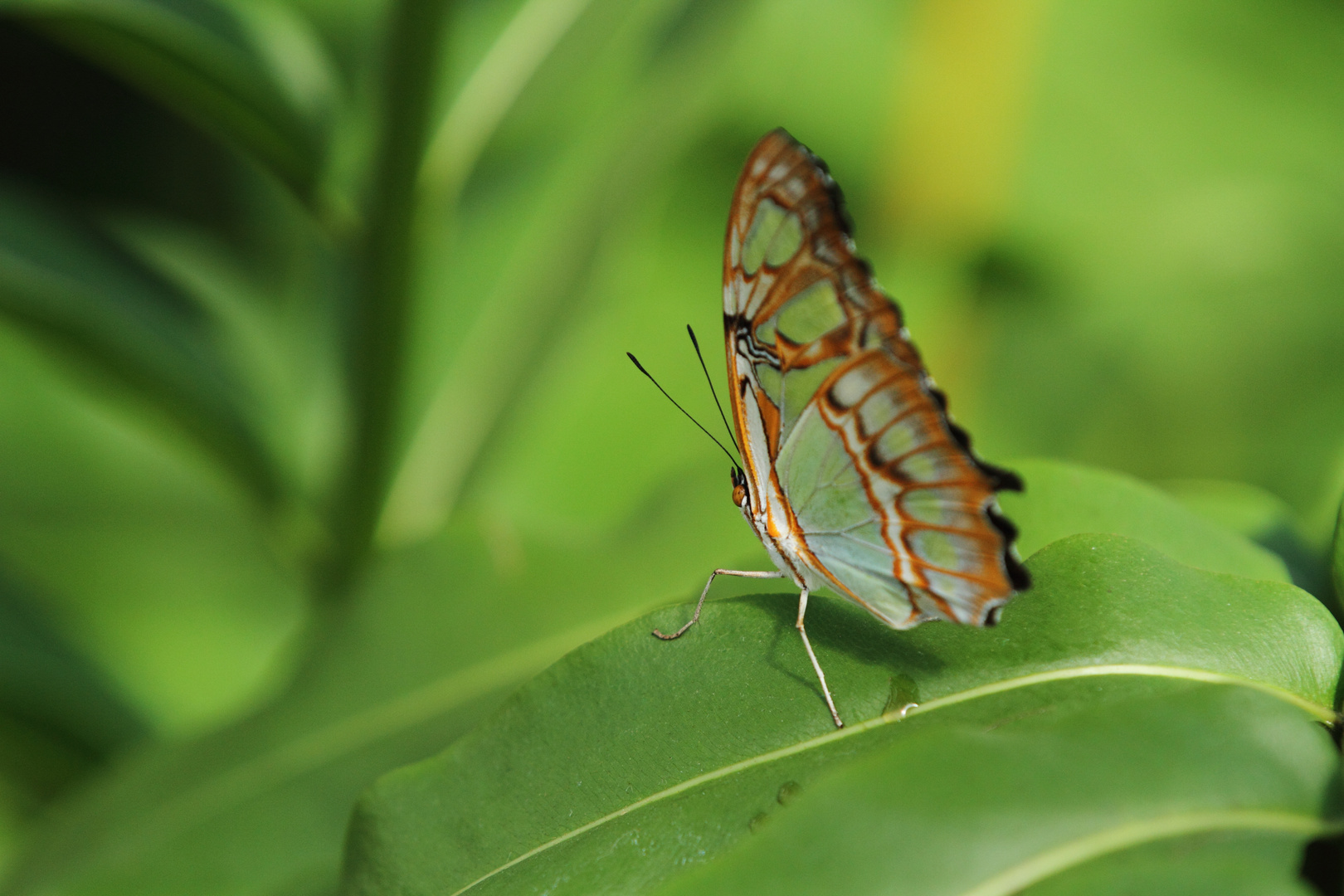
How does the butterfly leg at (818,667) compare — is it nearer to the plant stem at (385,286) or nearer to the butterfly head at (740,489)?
the butterfly head at (740,489)

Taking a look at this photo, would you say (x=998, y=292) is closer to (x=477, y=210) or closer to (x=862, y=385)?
(x=477, y=210)

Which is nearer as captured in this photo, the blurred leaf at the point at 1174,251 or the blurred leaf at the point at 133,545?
the blurred leaf at the point at 133,545

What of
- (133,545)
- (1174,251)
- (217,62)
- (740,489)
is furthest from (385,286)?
(1174,251)

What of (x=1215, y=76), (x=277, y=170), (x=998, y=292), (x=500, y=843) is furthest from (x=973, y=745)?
(x=1215, y=76)

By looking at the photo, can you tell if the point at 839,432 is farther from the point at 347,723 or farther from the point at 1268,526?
the point at 347,723

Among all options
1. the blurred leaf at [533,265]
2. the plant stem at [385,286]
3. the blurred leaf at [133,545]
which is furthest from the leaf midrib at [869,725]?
the blurred leaf at [133,545]

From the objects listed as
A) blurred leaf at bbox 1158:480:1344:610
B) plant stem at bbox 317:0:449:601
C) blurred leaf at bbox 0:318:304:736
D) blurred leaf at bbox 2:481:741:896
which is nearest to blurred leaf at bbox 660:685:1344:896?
blurred leaf at bbox 1158:480:1344:610
